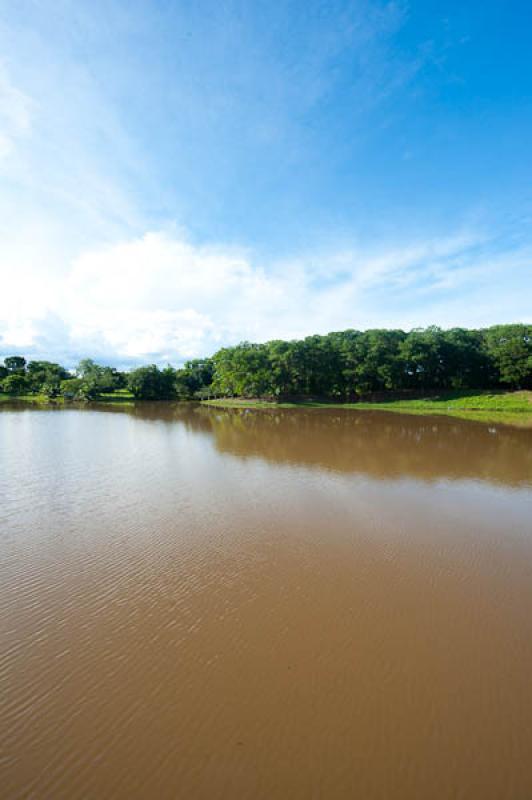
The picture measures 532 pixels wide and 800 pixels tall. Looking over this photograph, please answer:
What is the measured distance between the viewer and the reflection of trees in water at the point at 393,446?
18.9 m

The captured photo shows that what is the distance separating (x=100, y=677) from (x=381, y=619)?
5.03 meters

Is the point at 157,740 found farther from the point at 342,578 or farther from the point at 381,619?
the point at 342,578

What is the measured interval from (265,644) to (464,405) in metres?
51.5

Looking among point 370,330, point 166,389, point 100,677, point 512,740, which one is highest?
point 370,330

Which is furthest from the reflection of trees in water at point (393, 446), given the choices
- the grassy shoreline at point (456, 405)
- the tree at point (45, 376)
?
the tree at point (45, 376)

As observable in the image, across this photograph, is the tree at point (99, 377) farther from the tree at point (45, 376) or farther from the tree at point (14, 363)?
the tree at point (14, 363)

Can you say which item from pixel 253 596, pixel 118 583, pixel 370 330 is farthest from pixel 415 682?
pixel 370 330

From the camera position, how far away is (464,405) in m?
49.5

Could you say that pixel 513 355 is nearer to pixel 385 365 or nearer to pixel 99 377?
pixel 385 365

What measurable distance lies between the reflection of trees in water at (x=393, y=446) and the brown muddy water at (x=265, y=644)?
4.27 meters

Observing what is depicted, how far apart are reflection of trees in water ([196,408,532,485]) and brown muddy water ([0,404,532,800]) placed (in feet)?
14.0

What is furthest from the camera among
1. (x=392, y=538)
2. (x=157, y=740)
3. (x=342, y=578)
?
(x=392, y=538)

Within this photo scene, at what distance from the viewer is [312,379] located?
6209 cm

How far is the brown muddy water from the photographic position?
4320 millimetres
